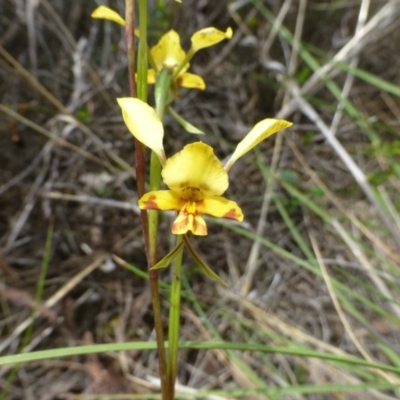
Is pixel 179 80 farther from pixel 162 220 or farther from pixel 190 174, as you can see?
pixel 162 220

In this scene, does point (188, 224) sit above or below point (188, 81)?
below

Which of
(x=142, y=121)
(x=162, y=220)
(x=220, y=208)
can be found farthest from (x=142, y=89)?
(x=162, y=220)

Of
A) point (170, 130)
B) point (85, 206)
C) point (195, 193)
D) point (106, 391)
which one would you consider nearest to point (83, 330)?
point (106, 391)

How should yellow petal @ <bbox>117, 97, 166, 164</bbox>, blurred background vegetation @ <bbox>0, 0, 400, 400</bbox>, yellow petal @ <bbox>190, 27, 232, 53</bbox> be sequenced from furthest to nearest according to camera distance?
blurred background vegetation @ <bbox>0, 0, 400, 400</bbox> < yellow petal @ <bbox>190, 27, 232, 53</bbox> < yellow petal @ <bbox>117, 97, 166, 164</bbox>

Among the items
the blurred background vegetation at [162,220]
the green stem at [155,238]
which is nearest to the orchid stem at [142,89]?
the green stem at [155,238]

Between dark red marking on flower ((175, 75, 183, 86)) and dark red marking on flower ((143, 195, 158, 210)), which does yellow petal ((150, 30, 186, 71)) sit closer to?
dark red marking on flower ((175, 75, 183, 86))

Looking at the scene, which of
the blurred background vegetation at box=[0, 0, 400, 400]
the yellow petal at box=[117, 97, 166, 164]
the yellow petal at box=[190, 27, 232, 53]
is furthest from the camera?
the blurred background vegetation at box=[0, 0, 400, 400]

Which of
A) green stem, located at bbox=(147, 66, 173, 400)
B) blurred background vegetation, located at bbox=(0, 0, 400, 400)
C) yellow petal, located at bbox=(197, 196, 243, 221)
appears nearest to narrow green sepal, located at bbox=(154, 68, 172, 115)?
green stem, located at bbox=(147, 66, 173, 400)
